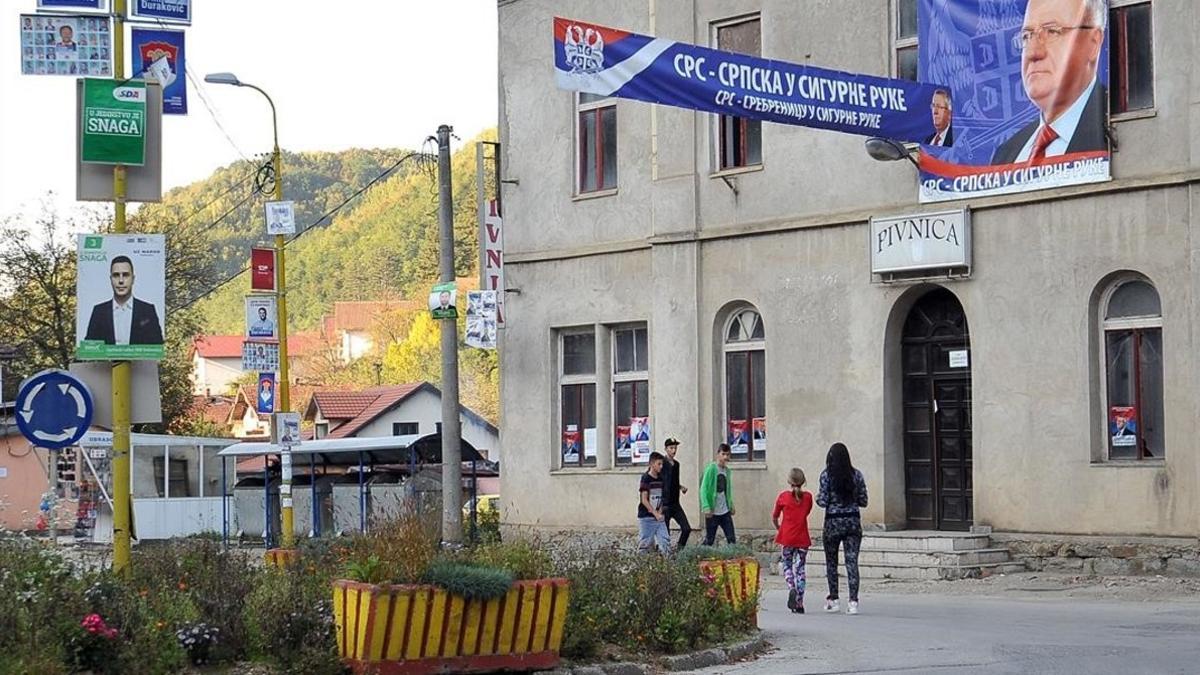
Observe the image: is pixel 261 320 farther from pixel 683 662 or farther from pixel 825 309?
pixel 683 662

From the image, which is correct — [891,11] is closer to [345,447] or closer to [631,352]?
[631,352]

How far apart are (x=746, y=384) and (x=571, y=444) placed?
3896 millimetres

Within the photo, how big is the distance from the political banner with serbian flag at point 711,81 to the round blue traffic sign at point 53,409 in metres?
8.10

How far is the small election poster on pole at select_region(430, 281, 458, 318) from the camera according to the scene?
26.6 meters

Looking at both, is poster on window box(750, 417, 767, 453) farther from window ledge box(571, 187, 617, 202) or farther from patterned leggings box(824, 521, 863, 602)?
patterned leggings box(824, 521, 863, 602)

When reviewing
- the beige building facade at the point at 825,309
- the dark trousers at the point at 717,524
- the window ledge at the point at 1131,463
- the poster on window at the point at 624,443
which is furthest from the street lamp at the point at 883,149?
the poster on window at the point at 624,443

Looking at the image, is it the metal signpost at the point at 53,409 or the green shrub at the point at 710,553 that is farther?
the green shrub at the point at 710,553

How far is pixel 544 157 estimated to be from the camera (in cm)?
3056

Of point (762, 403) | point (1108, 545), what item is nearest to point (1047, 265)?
point (1108, 545)

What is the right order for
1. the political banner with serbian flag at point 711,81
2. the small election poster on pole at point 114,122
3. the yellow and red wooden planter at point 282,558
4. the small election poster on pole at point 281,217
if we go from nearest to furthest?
1. the small election poster on pole at point 114,122
2. the yellow and red wooden planter at point 282,558
3. the political banner with serbian flag at point 711,81
4. the small election poster on pole at point 281,217

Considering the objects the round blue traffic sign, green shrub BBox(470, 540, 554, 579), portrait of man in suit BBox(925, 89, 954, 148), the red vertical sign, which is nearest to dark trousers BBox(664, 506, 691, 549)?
portrait of man in suit BBox(925, 89, 954, 148)

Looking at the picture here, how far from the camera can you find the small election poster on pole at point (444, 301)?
87.2 feet

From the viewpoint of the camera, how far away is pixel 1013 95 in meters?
→ 23.9

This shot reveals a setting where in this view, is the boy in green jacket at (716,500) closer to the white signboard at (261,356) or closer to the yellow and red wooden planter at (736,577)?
the yellow and red wooden planter at (736,577)
